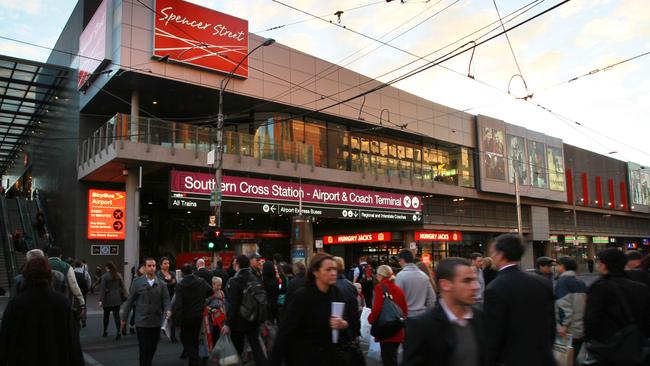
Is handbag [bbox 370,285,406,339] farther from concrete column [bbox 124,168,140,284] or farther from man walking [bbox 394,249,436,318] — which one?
concrete column [bbox 124,168,140,284]

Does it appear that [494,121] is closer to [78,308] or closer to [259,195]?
[259,195]

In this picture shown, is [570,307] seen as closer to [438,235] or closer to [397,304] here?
[397,304]

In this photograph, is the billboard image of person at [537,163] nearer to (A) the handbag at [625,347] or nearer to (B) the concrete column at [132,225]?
(B) the concrete column at [132,225]

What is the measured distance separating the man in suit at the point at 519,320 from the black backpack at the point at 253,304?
3.84m

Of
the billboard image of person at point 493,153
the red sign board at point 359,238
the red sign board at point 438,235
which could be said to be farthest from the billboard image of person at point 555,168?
the red sign board at point 359,238

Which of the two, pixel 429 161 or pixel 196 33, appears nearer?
pixel 196 33

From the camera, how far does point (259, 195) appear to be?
25.6 m

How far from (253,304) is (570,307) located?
162 inches

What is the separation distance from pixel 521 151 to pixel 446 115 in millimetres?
8594

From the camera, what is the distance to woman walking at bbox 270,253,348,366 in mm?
4227

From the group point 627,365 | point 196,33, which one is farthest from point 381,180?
point 627,365

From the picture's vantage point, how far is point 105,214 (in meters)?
28.1

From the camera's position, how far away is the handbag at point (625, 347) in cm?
473

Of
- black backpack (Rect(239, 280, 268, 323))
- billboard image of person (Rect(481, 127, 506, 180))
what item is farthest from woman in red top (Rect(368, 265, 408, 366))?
billboard image of person (Rect(481, 127, 506, 180))
